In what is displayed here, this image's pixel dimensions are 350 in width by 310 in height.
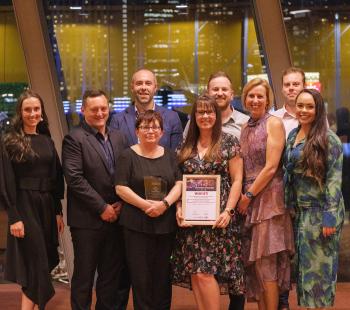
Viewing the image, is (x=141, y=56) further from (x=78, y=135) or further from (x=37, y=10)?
(x=78, y=135)

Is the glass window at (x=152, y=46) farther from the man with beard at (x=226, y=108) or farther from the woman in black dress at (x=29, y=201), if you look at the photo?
the woman in black dress at (x=29, y=201)

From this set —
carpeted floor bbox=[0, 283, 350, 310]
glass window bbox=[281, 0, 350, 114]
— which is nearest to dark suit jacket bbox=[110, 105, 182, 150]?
carpeted floor bbox=[0, 283, 350, 310]

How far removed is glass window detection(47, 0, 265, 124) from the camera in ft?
19.2

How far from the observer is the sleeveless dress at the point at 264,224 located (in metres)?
4.23

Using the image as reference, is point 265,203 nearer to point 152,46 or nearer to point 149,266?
point 149,266

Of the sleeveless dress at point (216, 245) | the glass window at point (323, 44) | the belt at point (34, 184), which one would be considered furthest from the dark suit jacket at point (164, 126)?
the glass window at point (323, 44)

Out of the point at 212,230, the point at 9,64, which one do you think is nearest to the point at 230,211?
the point at 212,230

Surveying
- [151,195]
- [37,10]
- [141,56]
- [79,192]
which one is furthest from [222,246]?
[37,10]

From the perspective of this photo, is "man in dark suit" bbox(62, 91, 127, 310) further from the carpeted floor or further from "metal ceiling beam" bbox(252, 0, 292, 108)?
"metal ceiling beam" bbox(252, 0, 292, 108)

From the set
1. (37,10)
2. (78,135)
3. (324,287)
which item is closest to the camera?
(324,287)

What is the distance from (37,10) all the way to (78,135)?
1799 mm

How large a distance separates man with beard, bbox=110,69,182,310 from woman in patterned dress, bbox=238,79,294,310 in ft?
1.79

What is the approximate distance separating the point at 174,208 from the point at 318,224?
2.85 feet

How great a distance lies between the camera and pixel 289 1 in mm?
5758
